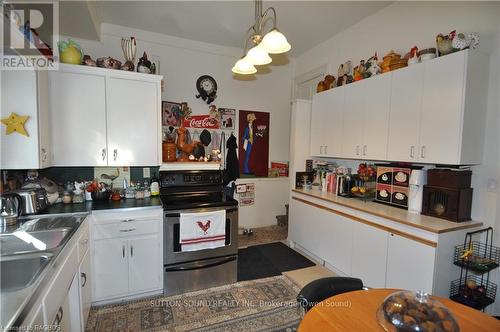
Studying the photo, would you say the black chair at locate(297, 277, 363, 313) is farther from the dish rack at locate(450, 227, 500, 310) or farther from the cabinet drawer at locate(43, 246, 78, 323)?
the cabinet drawer at locate(43, 246, 78, 323)

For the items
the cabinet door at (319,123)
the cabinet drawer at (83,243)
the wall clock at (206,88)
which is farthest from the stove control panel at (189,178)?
the cabinet door at (319,123)

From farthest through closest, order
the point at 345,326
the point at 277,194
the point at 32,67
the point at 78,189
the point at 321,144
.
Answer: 1. the point at 277,194
2. the point at 321,144
3. the point at 78,189
4. the point at 32,67
5. the point at 345,326

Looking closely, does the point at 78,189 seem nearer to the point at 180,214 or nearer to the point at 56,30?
the point at 180,214

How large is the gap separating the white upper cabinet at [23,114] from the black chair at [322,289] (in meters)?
2.26

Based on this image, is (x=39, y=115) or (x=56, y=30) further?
(x=56, y=30)

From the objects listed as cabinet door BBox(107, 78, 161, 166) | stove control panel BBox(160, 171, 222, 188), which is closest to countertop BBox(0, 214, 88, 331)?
cabinet door BBox(107, 78, 161, 166)

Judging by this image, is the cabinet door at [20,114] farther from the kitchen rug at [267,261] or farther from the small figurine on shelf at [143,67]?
the kitchen rug at [267,261]

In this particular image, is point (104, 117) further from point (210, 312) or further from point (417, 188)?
point (417, 188)

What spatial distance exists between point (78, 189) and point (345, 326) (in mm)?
2713

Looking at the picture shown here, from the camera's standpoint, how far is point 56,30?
2678mm

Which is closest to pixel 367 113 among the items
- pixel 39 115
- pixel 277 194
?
pixel 277 194

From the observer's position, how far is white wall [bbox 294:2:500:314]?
80.8 inches

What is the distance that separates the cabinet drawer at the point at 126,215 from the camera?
2.22 metres

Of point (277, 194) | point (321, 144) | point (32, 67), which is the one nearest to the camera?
point (32, 67)
